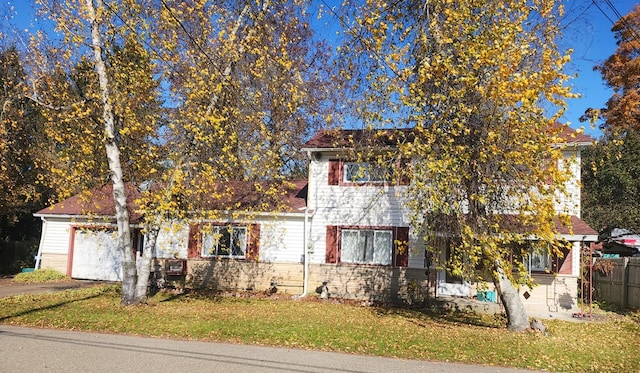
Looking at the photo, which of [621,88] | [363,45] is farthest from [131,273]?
[621,88]

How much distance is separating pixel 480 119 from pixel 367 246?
7.40 meters

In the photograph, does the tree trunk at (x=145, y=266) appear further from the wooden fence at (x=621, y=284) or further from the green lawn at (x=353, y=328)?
the wooden fence at (x=621, y=284)

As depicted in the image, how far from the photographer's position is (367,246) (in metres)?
16.9

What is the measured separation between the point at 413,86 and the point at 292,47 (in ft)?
42.8

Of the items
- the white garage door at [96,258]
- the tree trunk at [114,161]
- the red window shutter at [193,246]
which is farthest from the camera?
the white garage door at [96,258]

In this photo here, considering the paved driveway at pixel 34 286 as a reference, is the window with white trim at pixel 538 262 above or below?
above

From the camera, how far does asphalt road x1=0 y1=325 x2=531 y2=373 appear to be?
739 centimetres

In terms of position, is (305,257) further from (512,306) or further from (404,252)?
(512,306)

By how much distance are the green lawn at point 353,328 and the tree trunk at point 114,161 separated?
0.80 m

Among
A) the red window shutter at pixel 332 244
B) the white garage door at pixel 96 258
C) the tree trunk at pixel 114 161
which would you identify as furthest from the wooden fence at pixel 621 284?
the white garage door at pixel 96 258

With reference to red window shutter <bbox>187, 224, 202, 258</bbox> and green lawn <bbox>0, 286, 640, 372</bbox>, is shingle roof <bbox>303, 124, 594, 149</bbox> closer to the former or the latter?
green lawn <bbox>0, 286, 640, 372</bbox>

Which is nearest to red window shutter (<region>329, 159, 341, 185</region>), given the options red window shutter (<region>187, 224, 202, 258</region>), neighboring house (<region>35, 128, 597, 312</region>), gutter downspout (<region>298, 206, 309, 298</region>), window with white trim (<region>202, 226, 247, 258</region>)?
neighboring house (<region>35, 128, 597, 312</region>)

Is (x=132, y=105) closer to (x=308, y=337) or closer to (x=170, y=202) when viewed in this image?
(x=170, y=202)

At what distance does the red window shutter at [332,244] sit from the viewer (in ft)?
56.1
